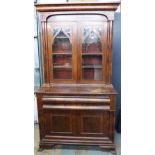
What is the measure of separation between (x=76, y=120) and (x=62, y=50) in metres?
0.85

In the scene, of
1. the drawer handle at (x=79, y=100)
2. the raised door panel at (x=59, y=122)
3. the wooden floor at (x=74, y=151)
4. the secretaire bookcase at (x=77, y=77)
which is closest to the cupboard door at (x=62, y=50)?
the secretaire bookcase at (x=77, y=77)

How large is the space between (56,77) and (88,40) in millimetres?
593

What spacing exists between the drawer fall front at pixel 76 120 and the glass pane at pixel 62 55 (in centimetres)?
35

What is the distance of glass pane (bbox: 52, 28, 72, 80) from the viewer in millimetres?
2350

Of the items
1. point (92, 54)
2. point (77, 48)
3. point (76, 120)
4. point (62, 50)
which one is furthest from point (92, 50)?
point (76, 120)

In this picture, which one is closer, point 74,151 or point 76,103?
point 76,103

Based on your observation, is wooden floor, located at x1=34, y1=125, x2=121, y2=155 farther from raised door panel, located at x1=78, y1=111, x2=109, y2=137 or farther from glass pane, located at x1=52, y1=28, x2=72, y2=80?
glass pane, located at x1=52, y1=28, x2=72, y2=80

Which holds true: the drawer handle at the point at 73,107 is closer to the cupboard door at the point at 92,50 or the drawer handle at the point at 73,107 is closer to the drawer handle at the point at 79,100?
the drawer handle at the point at 79,100

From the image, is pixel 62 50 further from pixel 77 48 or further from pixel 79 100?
pixel 79 100

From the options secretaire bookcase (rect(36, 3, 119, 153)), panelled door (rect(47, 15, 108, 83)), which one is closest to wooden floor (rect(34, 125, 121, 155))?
secretaire bookcase (rect(36, 3, 119, 153))

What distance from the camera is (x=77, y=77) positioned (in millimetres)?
2367
